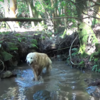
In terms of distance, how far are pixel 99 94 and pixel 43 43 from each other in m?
8.53

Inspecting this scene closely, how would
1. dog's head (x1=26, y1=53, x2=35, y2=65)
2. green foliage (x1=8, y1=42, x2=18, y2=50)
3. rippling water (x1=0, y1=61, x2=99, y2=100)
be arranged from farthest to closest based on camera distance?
green foliage (x1=8, y1=42, x2=18, y2=50) < dog's head (x1=26, y1=53, x2=35, y2=65) < rippling water (x1=0, y1=61, x2=99, y2=100)

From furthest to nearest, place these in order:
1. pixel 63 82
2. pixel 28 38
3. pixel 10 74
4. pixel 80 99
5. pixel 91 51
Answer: pixel 28 38 < pixel 91 51 < pixel 10 74 < pixel 63 82 < pixel 80 99

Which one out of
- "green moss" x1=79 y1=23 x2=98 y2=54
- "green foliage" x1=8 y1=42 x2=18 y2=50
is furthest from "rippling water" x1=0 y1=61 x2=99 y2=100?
"green moss" x1=79 y1=23 x2=98 y2=54

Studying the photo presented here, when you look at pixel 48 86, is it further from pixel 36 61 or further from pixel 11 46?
pixel 11 46

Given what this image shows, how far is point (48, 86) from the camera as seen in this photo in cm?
655

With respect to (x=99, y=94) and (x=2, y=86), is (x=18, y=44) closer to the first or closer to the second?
(x=2, y=86)

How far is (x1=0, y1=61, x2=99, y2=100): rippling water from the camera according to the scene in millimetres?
5383

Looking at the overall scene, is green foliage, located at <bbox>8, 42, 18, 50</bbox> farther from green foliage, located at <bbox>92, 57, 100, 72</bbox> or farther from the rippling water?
green foliage, located at <bbox>92, 57, 100, 72</bbox>

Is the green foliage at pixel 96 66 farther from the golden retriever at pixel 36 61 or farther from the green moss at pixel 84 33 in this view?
the golden retriever at pixel 36 61

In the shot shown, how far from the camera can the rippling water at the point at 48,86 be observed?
538 centimetres

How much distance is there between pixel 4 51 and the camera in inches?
360

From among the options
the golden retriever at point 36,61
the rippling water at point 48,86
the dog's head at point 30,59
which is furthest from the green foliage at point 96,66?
the dog's head at point 30,59

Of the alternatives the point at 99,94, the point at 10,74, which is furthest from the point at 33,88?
the point at 99,94

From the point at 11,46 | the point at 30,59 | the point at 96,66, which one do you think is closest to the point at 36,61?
the point at 30,59
